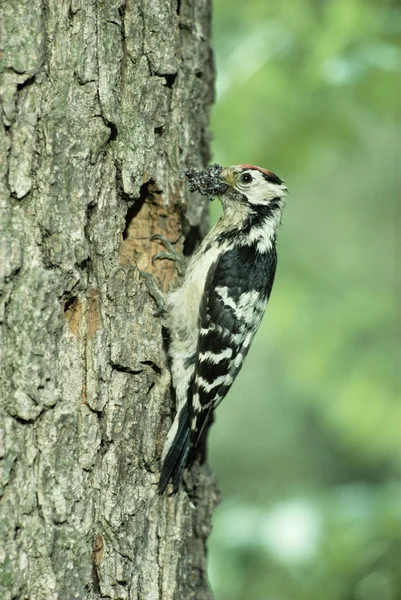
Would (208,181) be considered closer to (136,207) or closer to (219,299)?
(136,207)

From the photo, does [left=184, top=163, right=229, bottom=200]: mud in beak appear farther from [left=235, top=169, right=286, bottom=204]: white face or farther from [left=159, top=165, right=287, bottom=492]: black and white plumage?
[left=235, top=169, right=286, bottom=204]: white face

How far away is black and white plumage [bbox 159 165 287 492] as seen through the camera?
10.2 ft

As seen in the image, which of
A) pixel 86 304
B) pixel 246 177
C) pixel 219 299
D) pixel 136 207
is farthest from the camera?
pixel 246 177

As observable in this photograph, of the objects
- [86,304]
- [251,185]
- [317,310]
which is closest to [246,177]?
[251,185]

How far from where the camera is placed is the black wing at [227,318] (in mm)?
3268

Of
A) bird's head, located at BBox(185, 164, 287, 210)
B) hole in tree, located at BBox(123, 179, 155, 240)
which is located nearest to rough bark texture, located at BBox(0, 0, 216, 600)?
hole in tree, located at BBox(123, 179, 155, 240)

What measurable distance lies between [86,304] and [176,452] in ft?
2.55

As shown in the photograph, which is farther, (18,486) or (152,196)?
(152,196)

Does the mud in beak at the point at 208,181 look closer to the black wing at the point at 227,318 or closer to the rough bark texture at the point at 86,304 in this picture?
the rough bark texture at the point at 86,304

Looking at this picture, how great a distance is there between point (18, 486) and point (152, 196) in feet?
4.53

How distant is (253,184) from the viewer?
389cm

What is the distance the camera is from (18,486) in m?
2.32

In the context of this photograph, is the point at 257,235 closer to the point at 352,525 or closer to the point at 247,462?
the point at 352,525

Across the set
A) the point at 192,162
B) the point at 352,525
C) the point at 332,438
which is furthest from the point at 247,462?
the point at 192,162
